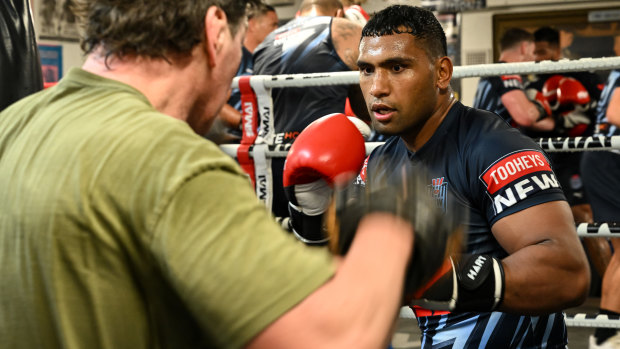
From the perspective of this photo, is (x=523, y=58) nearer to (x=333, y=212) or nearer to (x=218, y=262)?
(x=333, y=212)

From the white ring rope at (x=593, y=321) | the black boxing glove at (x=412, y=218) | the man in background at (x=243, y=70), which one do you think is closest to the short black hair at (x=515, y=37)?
the man in background at (x=243, y=70)

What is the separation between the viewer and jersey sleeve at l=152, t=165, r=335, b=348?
0.63 meters

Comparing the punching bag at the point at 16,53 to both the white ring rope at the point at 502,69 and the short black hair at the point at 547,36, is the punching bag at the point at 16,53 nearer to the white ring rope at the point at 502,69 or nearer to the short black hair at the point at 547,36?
the white ring rope at the point at 502,69

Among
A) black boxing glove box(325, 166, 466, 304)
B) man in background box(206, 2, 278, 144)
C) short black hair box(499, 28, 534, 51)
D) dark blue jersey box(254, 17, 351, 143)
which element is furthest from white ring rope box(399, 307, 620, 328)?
short black hair box(499, 28, 534, 51)

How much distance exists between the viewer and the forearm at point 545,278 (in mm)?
1239

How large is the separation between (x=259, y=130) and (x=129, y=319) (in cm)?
189

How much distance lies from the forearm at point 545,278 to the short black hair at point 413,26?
70 cm

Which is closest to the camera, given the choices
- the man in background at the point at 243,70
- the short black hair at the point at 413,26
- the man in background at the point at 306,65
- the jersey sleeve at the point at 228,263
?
the jersey sleeve at the point at 228,263

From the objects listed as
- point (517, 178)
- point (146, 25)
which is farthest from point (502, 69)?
point (146, 25)

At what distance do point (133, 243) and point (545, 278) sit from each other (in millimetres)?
860

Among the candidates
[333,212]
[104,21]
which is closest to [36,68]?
[104,21]

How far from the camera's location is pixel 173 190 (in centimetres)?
66

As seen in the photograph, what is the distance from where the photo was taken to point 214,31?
2.82 feet

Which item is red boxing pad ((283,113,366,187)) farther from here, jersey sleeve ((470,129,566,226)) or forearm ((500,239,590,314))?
forearm ((500,239,590,314))
